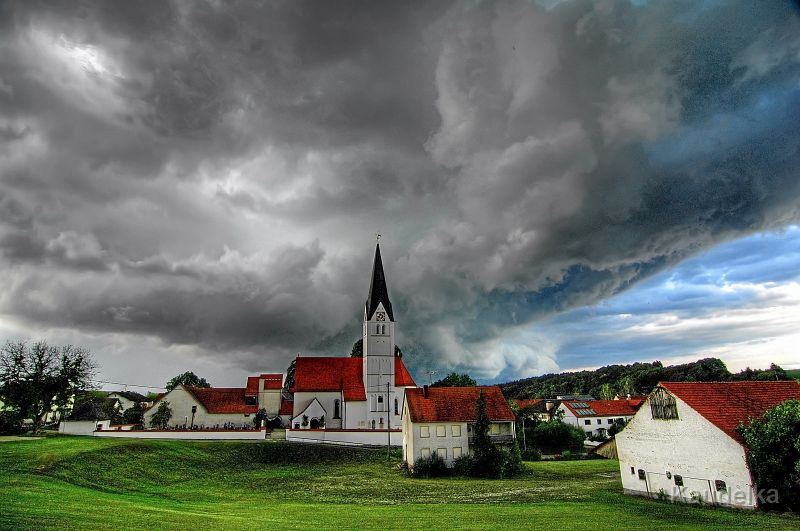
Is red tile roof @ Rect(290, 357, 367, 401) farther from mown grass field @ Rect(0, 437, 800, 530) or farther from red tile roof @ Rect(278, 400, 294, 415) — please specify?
mown grass field @ Rect(0, 437, 800, 530)

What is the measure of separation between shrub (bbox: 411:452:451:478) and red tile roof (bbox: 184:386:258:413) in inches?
1212

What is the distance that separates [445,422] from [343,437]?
16574 mm

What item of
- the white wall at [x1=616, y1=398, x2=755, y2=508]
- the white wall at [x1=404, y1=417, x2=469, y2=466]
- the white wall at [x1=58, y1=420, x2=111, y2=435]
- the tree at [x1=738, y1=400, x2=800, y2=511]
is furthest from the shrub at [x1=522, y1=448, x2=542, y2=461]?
the white wall at [x1=58, y1=420, x2=111, y2=435]

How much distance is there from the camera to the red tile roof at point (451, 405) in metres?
47.1

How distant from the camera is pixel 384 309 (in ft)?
237

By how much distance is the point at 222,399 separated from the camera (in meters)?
66.2

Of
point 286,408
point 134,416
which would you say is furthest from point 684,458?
point 134,416

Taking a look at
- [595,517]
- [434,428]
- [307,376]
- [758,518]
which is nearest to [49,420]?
[307,376]

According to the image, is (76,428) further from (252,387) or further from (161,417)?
(252,387)

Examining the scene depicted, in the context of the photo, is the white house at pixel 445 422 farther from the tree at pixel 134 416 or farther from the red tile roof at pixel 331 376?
the tree at pixel 134 416

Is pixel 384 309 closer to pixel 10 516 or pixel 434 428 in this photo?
pixel 434 428

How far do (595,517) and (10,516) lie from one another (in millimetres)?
23038

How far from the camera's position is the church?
6775cm

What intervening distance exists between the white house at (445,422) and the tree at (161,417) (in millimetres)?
32478
